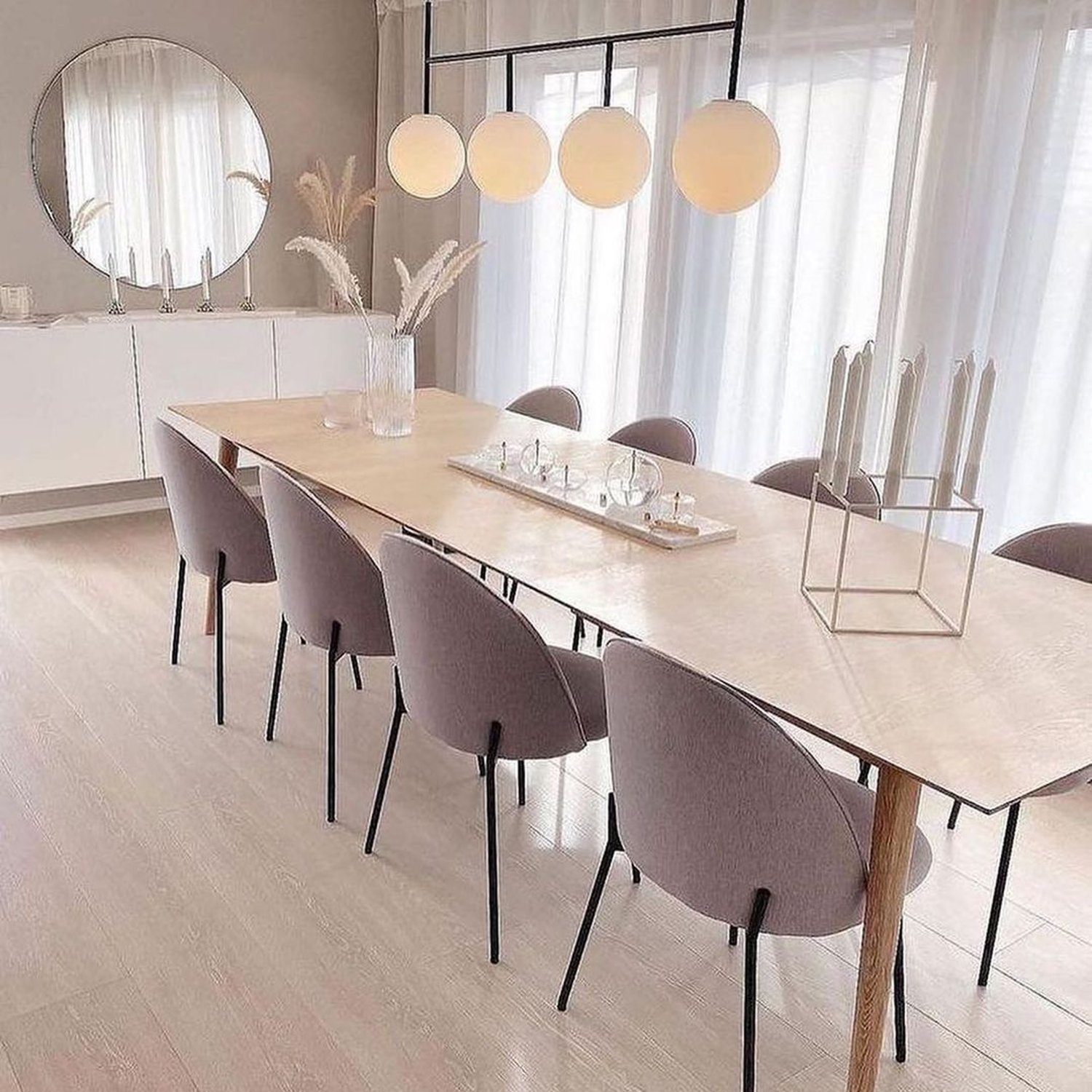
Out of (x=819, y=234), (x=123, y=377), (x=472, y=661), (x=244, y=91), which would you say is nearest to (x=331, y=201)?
(x=244, y=91)

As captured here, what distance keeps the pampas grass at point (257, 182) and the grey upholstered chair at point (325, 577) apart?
2.80 meters

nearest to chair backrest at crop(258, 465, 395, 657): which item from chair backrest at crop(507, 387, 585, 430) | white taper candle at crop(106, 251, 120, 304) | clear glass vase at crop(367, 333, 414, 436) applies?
clear glass vase at crop(367, 333, 414, 436)

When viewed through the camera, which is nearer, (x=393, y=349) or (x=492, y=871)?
(x=492, y=871)

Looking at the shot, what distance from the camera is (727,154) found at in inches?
81.2

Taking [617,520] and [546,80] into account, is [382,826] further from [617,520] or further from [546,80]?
[546,80]

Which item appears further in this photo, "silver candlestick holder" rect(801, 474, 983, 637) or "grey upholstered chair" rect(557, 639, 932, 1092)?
"silver candlestick holder" rect(801, 474, 983, 637)

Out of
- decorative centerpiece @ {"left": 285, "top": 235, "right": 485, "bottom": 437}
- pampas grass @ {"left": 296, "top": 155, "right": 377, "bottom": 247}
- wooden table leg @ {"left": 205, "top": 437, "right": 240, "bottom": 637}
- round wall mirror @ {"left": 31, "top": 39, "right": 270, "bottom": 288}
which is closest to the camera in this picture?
decorative centerpiece @ {"left": 285, "top": 235, "right": 485, "bottom": 437}

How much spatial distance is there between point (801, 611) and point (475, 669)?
556 mm

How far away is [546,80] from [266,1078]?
3719 mm

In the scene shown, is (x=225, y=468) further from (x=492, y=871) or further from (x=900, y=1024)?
(x=900, y=1024)

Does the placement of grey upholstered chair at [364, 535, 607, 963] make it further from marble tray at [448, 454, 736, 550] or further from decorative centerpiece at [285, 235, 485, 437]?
decorative centerpiece at [285, 235, 485, 437]

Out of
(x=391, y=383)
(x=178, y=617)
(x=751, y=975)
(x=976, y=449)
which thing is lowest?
(x=178, y=617)

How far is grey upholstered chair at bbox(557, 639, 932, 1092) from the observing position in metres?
1.44

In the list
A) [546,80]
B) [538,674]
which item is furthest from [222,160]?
[538,674]
